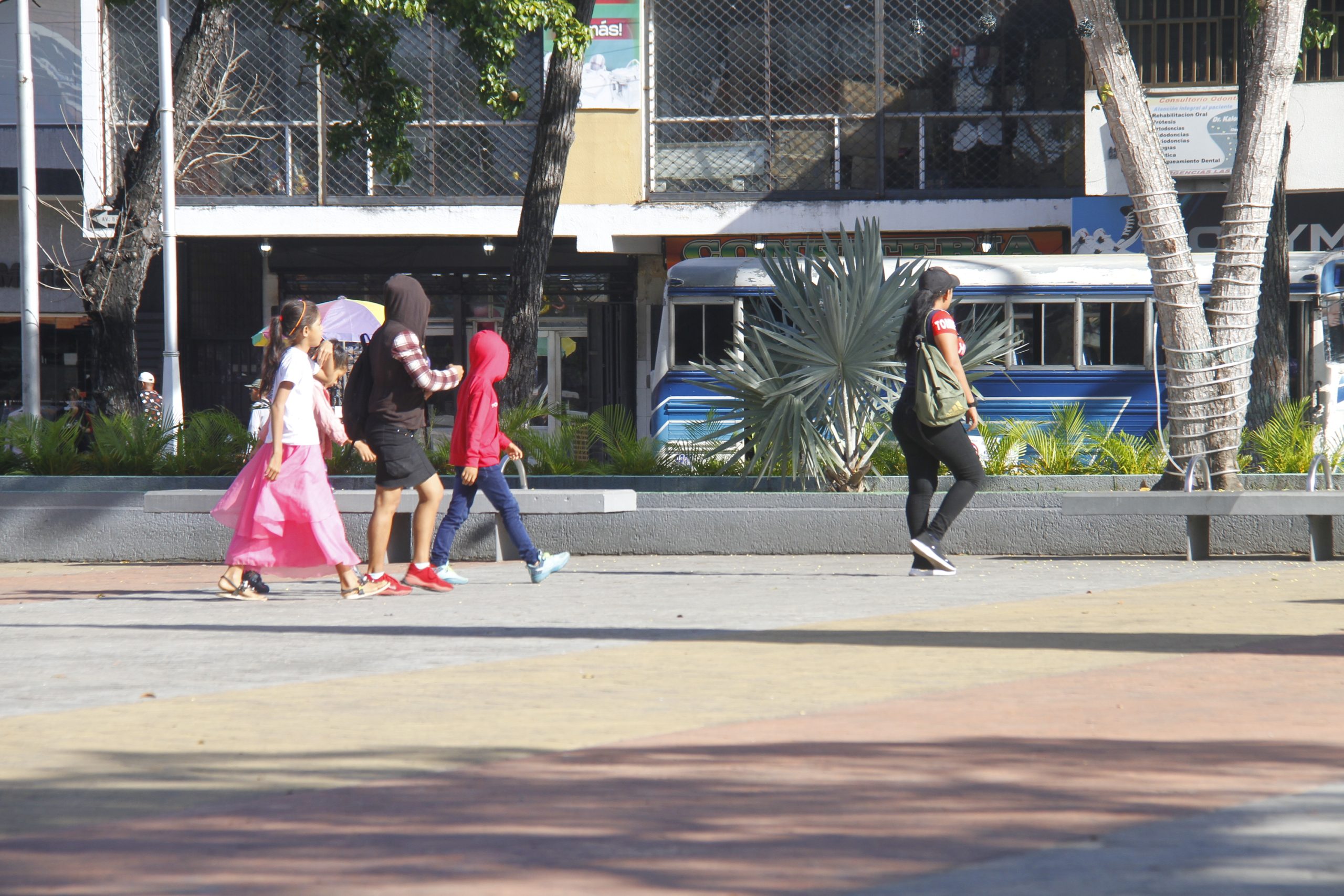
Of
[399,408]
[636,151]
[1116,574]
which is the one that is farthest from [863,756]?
[636,151]

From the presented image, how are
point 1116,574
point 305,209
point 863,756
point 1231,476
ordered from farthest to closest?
point 305,209 → point 1231,476 → point 1116,574 → point 863,756

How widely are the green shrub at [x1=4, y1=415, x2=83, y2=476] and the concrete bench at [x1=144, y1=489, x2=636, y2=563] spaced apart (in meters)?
1.71

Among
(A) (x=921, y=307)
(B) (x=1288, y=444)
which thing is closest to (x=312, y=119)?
(A) (x=921, y=307)

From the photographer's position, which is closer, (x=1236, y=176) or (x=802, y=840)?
(x=802, y=840)

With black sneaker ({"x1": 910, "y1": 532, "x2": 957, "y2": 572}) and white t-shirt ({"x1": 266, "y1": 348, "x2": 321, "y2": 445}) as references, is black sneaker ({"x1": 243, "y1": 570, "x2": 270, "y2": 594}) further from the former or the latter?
black sneaker ({"x1": 910, "y1": 532, "x2": 957, "y2": 572})

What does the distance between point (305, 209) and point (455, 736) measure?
18168 millimetres

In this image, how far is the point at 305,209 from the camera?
2175 centimetres

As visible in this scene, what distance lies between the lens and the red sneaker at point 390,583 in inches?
338

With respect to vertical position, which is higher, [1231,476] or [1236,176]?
[1236,176]

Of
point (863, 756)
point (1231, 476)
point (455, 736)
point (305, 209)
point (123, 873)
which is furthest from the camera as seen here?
point (305, 209)

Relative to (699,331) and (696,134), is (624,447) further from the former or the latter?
(696,134)

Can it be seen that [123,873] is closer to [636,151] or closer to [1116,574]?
[1116,574]

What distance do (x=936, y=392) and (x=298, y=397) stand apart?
3.62m

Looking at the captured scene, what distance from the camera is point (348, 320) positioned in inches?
712
